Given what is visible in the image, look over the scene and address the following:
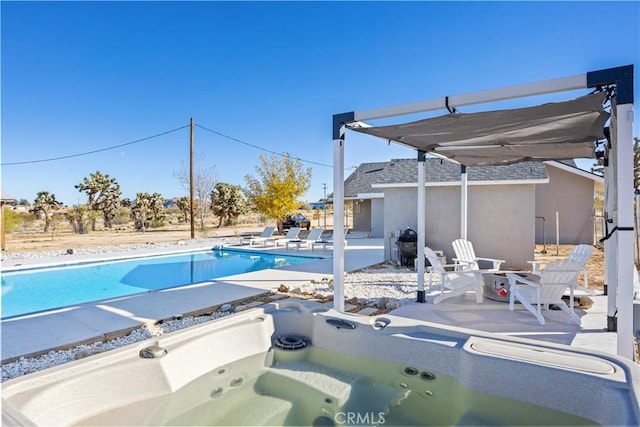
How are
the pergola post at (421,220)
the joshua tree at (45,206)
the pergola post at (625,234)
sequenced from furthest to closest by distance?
the joshua tree at (45,206)
the pergola post at (421,220)
the pergola post at (625,234)

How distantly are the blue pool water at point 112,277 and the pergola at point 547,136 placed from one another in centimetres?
644

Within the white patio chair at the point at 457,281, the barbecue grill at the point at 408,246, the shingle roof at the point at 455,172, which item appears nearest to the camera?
the white patio chair at the point at 457,281

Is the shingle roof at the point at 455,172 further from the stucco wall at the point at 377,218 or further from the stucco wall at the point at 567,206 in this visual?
the stucco wall at the point at 377,218

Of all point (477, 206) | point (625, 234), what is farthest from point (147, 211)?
point (625, 234)

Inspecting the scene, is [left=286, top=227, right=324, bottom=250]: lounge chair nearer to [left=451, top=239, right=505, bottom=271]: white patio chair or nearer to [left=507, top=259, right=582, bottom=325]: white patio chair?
[left=451, top=239, right=505, bottom=271]: white patio chair

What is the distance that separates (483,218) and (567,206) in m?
8.34

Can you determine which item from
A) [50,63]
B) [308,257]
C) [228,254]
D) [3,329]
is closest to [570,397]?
[3,329]

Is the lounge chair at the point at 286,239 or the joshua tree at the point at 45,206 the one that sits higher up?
the joshua tree at the point at 45,206

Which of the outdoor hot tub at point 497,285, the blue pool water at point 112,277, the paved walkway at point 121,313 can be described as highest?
the outdoor hot tub at point 497,285

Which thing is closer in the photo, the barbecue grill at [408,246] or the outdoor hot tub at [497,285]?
the outdoor hot tub at [497,285]

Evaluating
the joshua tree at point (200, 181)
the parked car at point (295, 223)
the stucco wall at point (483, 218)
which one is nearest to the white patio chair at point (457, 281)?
the stucco wall at point (483, 218)

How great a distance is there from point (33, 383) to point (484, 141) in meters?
6.87

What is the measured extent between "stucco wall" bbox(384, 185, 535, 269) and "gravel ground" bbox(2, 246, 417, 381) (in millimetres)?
1734

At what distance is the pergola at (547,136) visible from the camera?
375cm
